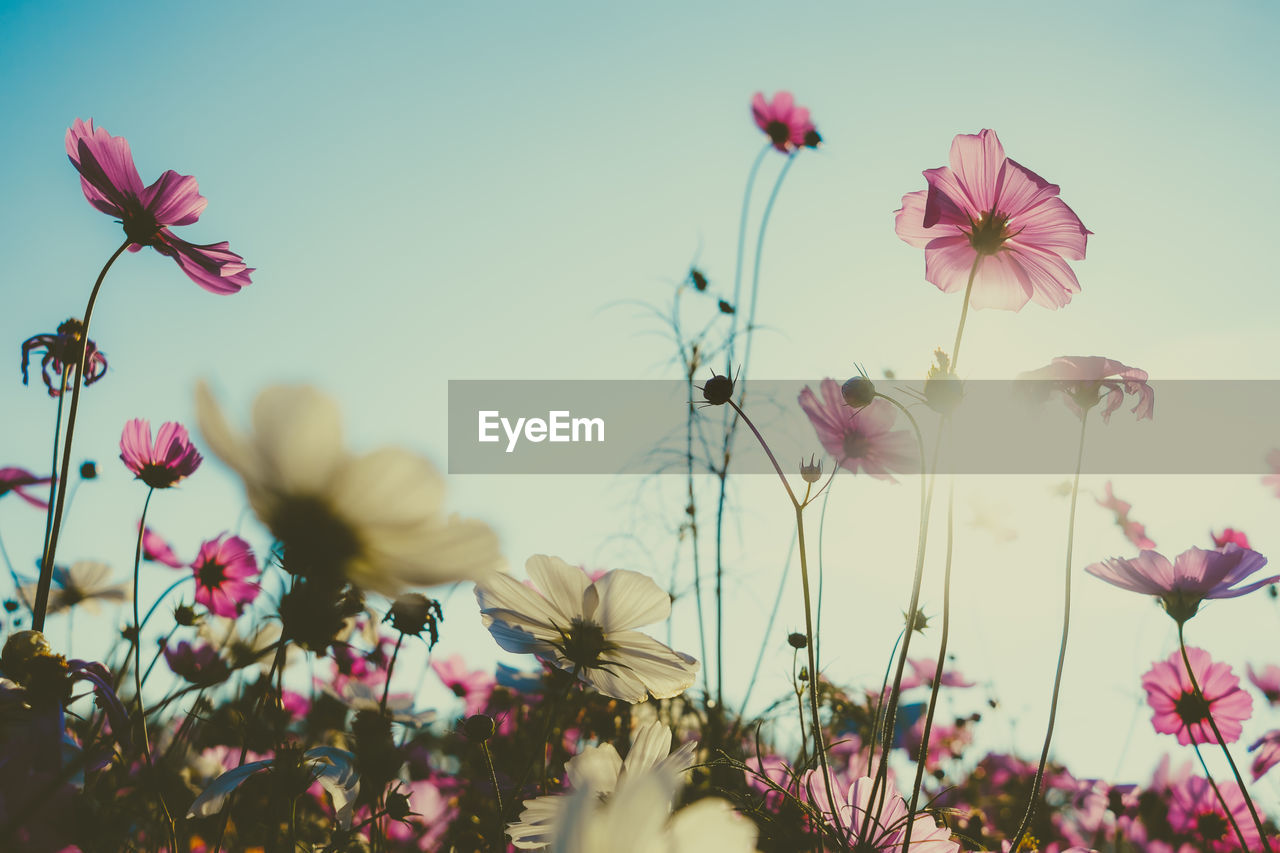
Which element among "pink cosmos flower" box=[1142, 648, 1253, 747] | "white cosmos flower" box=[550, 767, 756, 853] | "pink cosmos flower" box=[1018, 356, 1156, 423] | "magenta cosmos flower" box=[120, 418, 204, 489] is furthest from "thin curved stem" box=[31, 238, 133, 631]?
"pink cosmos flower" box=[1142, 648, 1253, 747]

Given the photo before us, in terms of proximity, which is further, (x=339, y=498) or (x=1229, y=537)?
(x=1229, y=537)

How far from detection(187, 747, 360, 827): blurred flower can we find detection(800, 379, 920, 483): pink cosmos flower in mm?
770

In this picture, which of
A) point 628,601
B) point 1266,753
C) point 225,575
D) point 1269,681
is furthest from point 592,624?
point 1269,681

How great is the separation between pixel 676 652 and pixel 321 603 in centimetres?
40

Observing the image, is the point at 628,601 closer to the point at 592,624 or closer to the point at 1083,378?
the point at 592,624

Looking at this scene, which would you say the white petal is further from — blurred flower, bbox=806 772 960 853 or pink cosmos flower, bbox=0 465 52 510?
pink cosmos flower, bbox=0 465 52 510

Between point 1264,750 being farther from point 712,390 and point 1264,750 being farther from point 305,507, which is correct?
point 305,507

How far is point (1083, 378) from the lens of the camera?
2.61ft

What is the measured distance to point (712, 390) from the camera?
2.62 feet

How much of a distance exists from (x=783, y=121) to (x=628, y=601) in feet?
5.33

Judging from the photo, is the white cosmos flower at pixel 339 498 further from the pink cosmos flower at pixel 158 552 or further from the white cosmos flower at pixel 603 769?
the pink cosmos flower at pixel 158 552

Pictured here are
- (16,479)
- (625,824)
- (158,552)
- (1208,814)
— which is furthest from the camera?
(158,552)

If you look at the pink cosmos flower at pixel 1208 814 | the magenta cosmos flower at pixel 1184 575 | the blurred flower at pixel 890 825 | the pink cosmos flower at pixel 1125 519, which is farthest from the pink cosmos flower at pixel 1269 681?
the blurred flower at pixel 890 825

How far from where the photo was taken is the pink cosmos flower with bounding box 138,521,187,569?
5.66ft
